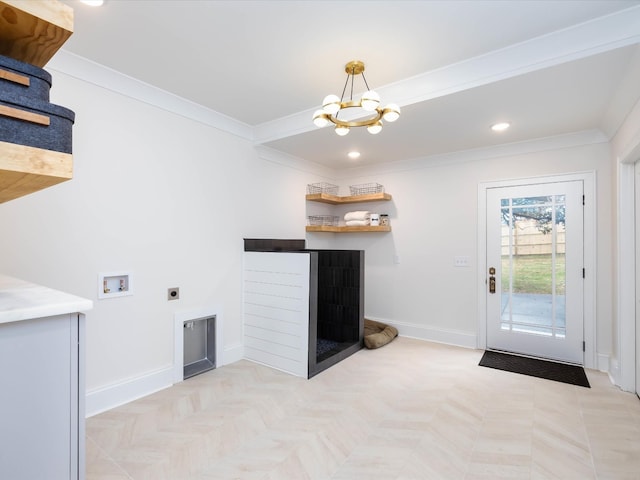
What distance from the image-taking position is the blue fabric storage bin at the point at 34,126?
0.62 meters

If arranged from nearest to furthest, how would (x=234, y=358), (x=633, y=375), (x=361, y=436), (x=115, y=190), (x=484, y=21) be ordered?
(x=484, y=21) < (x=361, y=436) < (x=115, y=190) < (x=633, y=375) < (x=234, y=358)

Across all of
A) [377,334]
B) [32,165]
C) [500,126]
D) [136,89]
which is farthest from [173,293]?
[500,126]

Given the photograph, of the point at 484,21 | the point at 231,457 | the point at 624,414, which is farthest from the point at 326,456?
the point at 484,21

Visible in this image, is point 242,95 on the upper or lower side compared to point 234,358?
upper

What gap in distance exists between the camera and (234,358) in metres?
3.40

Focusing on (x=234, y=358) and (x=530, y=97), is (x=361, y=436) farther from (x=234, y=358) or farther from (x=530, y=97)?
(x=530, y=97)

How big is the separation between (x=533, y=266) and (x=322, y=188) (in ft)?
8.71

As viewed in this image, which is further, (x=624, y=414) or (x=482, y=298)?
(x=482, y=298)

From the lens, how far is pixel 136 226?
2650mm

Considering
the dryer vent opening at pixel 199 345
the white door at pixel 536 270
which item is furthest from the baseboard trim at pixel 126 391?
the white door at pixel 536 270

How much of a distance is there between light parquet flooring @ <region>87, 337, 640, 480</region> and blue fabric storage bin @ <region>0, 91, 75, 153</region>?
A: 1.80 metres

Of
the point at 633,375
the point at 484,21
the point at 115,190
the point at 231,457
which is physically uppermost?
the point at 484,21

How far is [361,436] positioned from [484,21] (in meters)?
2.57

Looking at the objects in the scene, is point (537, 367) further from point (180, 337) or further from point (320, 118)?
point (180, 337)
